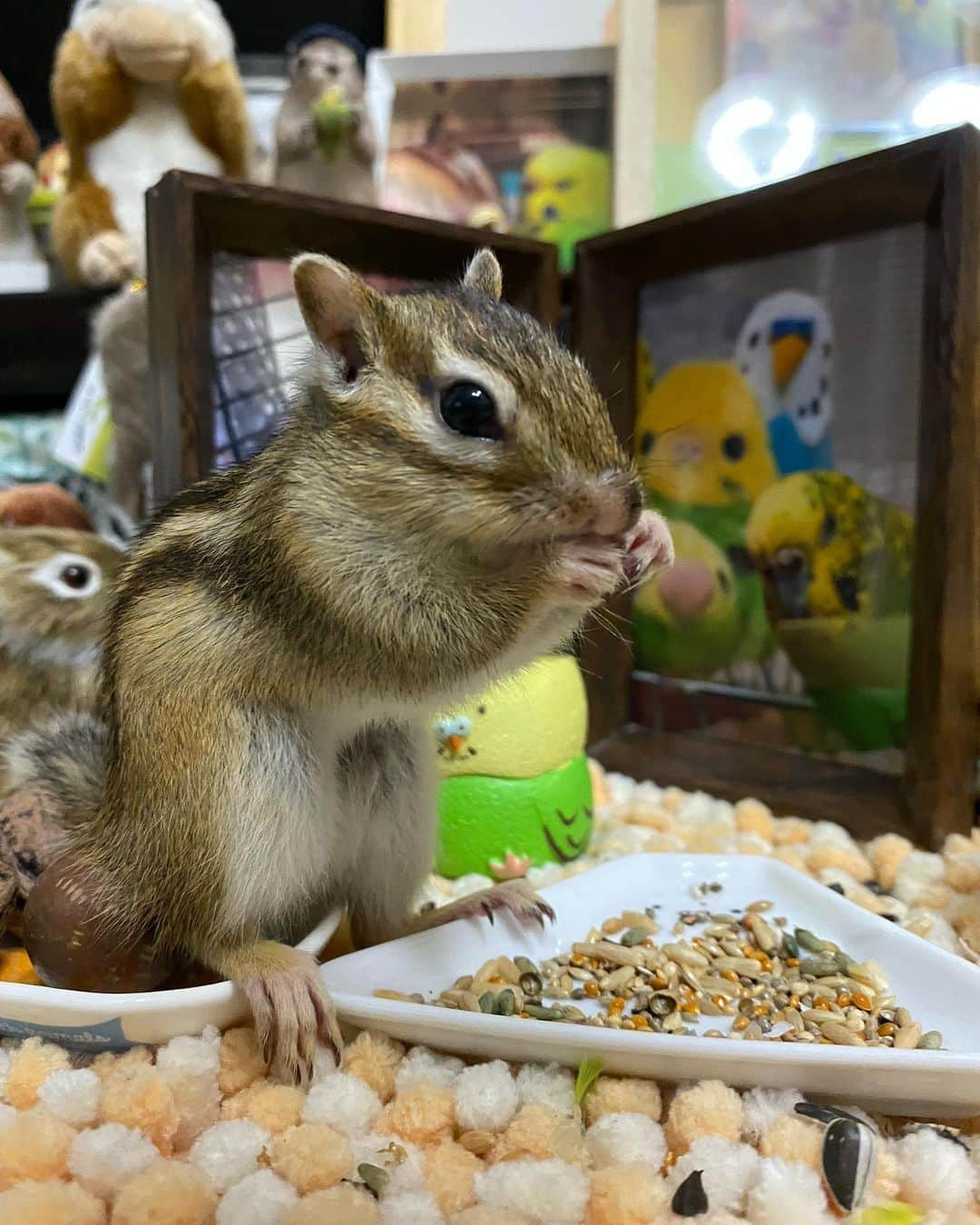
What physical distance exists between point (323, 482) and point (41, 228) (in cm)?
179

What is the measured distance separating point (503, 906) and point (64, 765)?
0.49 meters

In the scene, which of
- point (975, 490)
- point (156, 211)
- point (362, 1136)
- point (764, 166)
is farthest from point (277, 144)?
point (362, 1136)

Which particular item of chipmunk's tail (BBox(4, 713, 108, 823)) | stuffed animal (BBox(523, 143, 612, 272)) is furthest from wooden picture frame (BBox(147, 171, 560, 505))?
stuffed animal (BBox(523, 143, 612, 272))

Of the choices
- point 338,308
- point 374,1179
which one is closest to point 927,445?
point 338,308

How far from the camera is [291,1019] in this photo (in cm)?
71

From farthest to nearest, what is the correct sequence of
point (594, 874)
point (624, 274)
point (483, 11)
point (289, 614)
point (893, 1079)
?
point (483, 11) → point (624, 274) → point (594, 874) → point (289, 614) → point (893, 1079)

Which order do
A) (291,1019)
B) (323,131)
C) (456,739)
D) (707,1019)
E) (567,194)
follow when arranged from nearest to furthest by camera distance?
(291,1019) < (707,1019) < (456,739) < (323,131) < (567,194)

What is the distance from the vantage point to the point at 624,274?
1632mm

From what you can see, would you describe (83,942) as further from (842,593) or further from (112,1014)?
(842,593)

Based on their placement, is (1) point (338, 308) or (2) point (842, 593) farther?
(2) point (842, 593)

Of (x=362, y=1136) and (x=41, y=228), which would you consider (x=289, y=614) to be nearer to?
(x=362, y=1136)

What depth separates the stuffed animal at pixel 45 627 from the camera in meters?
1.23

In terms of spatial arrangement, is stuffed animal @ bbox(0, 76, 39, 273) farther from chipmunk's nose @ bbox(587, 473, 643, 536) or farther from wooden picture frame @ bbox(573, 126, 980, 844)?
chipmunk's nose @ bbox(587, 473, 643, 536)

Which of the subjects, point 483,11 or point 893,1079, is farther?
point 483,11
